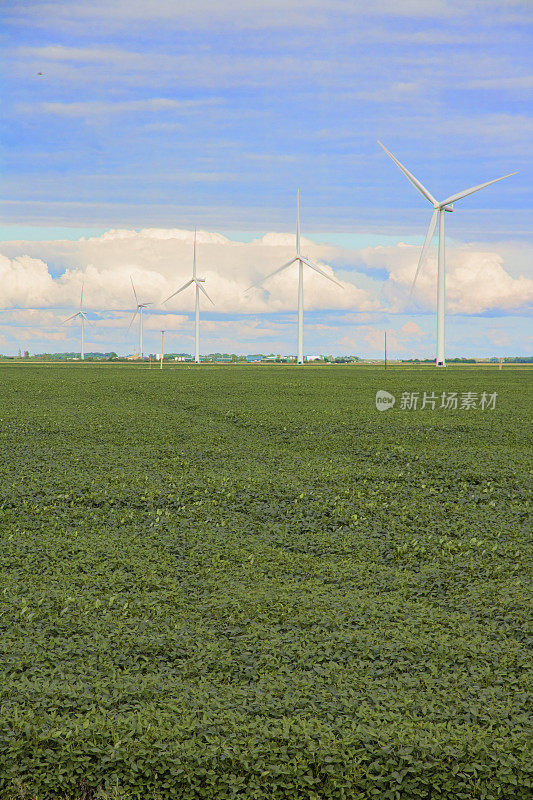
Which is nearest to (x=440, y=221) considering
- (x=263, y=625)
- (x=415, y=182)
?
(x=415, y=182)

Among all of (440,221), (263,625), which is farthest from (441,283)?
(263,625)

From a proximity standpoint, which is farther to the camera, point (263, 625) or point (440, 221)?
point (440, 221)

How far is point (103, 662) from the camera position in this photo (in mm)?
7496

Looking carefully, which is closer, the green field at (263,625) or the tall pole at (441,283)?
the green field at (263,625)

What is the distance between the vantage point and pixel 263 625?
8.33 meters

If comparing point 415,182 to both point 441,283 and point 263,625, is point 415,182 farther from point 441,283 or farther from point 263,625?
point 263,625

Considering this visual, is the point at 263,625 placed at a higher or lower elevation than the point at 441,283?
lower

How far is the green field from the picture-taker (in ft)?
19.2

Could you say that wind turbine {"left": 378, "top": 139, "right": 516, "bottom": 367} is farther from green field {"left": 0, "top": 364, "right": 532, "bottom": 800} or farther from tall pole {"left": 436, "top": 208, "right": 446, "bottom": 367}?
Result: green field {"left": 0, "top": 364, "right": 532, "bottom": 800}

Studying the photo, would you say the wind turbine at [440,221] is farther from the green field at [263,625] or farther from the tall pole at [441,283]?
the green field at [263,625]

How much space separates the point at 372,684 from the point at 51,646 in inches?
140

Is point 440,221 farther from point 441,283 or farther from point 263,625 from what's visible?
point 263,625

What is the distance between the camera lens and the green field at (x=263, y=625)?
585 centimetres

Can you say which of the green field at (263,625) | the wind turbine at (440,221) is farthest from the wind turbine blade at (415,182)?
the green field at (263,625)
